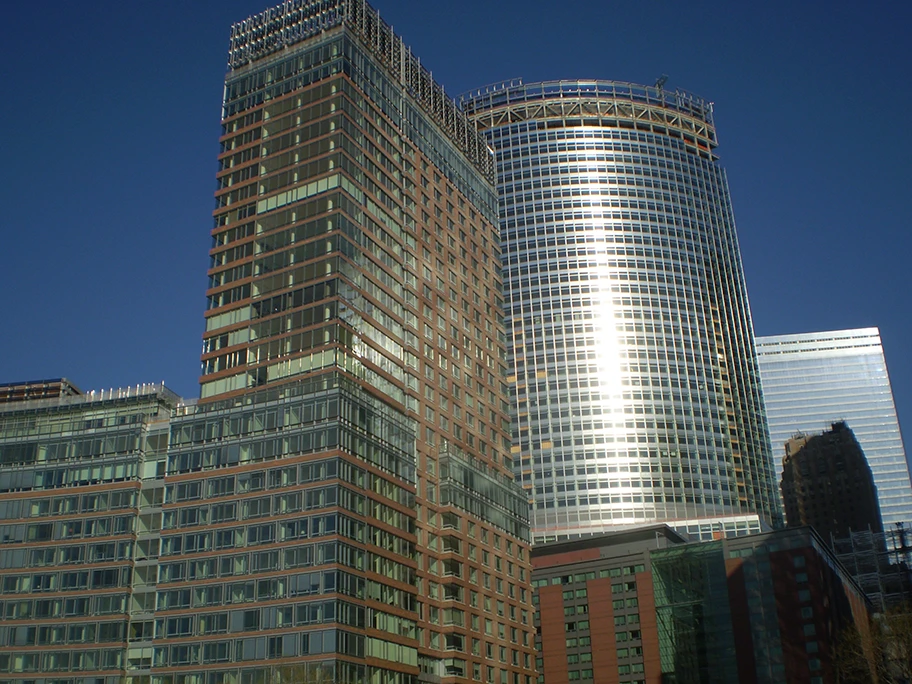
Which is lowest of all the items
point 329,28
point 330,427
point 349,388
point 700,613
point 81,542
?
point 700,613

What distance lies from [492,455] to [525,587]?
19850mm

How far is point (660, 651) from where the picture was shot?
176 metres

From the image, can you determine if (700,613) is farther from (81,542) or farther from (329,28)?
(329,28)

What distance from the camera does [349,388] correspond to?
12288 cm

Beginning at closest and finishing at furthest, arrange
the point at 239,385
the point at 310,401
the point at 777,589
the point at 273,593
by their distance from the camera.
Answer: the point at 273,593 → the point at 310,401 → the point at 239,385 → the point at 777,589

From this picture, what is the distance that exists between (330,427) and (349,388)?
6722 mm

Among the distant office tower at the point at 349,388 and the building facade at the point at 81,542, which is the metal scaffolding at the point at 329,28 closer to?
the distant office tower at the point at 349,388

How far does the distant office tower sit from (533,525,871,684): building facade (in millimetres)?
37610

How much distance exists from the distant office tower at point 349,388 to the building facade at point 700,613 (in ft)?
123

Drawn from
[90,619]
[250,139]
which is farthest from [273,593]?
[250,139]

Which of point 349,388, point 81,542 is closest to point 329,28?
point 349,388

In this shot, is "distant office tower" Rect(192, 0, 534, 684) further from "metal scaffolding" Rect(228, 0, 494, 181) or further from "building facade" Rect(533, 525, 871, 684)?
"building facade" Rect(533, 525, 871, 684)

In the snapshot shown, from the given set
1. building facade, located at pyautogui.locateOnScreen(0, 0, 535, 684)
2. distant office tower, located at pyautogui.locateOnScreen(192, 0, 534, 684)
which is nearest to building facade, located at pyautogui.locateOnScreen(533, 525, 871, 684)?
distant office tower, located at pyautogui.locateOnScreen(192, 0, 534, 684)

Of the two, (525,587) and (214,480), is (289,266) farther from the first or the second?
(525,587)
